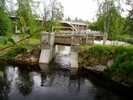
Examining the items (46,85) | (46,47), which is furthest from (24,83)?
(46,47)

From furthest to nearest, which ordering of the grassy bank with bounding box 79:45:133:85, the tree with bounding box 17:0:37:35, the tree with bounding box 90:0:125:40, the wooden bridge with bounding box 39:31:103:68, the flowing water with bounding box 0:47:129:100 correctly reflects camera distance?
the tree with bounding box 17:0:37:35, the tree with bounding box 90:0:125:40, the wooden bridge with bounding box 39:31:103:68, the grassy bank with bounding box 79:45:133:85, the flowing water with bounding box 0:47:129:100

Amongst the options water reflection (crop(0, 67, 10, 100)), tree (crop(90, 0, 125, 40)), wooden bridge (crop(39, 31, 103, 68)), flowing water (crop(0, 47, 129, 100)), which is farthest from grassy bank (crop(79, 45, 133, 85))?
water reflection (crop(0, 67, 10, 100))

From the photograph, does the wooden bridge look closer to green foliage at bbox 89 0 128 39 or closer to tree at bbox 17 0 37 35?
green foliage at bbox 89 0 128 39

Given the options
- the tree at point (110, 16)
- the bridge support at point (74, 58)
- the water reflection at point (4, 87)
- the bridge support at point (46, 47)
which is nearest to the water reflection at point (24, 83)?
the water reflection at point (4, 87)

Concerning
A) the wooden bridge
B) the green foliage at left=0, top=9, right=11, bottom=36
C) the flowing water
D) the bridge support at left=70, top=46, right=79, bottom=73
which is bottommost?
the flowing water

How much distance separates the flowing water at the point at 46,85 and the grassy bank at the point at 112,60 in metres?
3.52

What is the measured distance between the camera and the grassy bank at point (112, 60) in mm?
34625

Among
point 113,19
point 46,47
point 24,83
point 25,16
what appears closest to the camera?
point 24,83

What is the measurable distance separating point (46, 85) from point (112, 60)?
12134mm

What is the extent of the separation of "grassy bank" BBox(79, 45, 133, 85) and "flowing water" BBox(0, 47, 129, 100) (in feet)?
11.5

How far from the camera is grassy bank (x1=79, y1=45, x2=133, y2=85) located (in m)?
34.6

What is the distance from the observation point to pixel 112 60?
132ft

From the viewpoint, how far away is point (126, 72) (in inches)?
1348

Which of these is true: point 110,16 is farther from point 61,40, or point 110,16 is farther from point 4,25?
point 4,25
